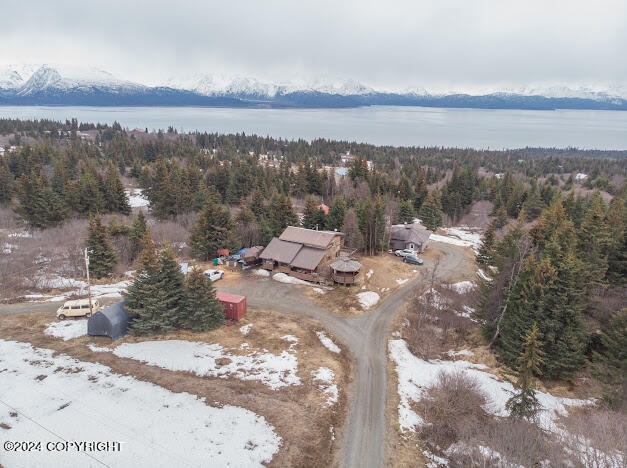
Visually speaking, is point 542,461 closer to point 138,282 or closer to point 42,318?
point 138,282

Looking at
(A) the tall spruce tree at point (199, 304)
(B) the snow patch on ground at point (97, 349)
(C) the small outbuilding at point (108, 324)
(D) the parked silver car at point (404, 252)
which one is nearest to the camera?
(B) the snow patch on ground at point (97, 349)

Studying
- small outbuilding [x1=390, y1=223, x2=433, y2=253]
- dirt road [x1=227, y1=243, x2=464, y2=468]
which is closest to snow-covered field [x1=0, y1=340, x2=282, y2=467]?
dirt road [x1=227, y1=243, x2=464, y2=468]

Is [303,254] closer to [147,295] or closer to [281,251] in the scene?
[281,251]

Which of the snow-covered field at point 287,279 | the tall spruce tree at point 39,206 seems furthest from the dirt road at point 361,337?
the tall spruce tree at point 39,206

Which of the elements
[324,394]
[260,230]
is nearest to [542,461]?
[324,394]

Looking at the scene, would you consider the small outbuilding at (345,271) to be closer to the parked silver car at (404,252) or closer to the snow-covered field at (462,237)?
the parked silver car at (404,252)

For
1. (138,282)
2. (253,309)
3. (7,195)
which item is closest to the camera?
(138,282)

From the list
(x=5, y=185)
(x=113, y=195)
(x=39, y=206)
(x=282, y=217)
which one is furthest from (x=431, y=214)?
(x=5, y=185)

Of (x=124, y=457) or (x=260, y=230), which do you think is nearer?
(x=124, y=457)
